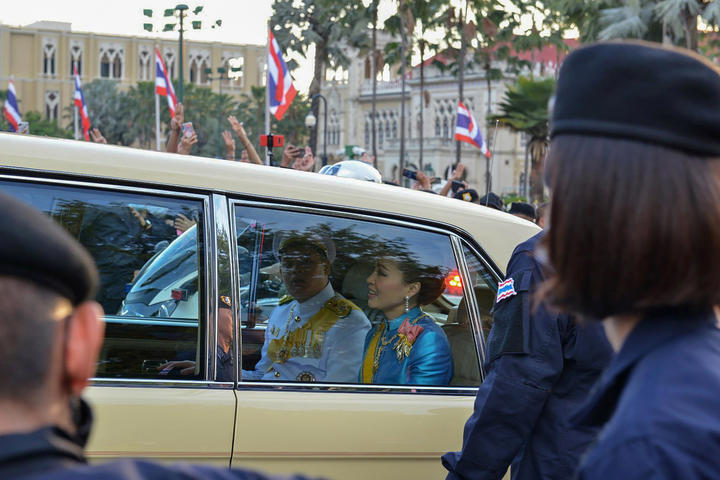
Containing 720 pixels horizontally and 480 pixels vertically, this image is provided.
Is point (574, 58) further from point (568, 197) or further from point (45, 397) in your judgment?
point (45, 397)

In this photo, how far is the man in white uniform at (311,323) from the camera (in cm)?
304

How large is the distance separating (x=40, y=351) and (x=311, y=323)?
7.07ft

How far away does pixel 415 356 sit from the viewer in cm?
325

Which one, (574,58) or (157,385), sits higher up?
(574,58)

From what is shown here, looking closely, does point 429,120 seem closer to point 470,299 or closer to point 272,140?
point 272,140

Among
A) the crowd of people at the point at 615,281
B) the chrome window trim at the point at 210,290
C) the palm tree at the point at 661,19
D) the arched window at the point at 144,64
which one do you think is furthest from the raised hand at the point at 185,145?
the arched window at the point at 144,64

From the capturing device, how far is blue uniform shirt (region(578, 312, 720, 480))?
1.13 meters

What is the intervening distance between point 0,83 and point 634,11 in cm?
9158

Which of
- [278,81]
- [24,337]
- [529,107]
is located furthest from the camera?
[529,107]

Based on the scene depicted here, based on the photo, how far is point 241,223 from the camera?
9.73 feet

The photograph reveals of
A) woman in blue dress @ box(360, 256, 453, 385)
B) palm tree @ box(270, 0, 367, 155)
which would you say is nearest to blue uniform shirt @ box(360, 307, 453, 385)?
woman in blue dress @ box(360, 256, 453, 385)

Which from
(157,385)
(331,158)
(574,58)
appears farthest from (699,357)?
(331,158)

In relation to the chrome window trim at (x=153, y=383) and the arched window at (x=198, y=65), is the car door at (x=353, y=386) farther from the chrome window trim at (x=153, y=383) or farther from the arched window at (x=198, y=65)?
the arched window at (x=198, y=65)

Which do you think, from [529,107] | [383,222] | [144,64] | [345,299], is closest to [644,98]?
[383,222]
